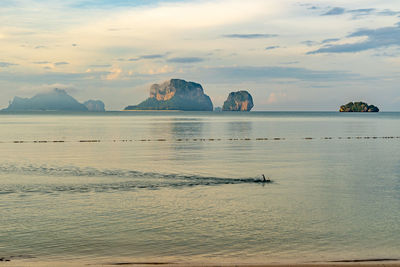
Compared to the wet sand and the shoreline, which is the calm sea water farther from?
the wet sand

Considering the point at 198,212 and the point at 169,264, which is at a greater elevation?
the point at 169,264

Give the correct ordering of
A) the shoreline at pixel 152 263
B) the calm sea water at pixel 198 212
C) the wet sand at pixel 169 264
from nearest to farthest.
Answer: the wet sand at pixel 169 264
the shoreline at pixel 152 263
the calm sea water at pixel 198 212

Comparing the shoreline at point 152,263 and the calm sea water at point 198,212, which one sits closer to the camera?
the shoreline at point 152,263

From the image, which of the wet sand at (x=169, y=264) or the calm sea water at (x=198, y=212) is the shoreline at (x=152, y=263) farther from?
the calm sea water at (x=198, y=212)

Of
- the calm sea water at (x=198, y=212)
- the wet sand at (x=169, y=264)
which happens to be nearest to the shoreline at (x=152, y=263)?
the wet sand at (x=169, y=264)

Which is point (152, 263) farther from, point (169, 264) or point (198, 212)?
point (198, 212)

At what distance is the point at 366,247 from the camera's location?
59.5ft

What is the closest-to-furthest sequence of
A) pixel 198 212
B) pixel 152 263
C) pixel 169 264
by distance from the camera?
pixel 169 264 → pixel 152 263 → pixel 198 212

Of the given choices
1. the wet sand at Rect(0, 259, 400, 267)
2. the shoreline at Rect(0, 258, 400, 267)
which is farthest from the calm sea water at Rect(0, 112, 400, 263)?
the wet sand at Rect(0, 259, 400, 267)

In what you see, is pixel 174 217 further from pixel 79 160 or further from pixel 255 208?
pixel 79 160

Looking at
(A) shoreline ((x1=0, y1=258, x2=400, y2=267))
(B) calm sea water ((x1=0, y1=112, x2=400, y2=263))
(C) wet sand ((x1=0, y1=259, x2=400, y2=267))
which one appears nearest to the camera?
(C) wet sand ((x1=0, y1=259, x2=400, y2=267))

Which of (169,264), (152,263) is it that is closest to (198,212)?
(152,263)

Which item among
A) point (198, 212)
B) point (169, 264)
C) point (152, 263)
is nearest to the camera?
point (169, 264)

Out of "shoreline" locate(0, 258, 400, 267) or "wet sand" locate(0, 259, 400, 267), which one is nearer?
"wet sand" locate(0, 259, 400, 267)
